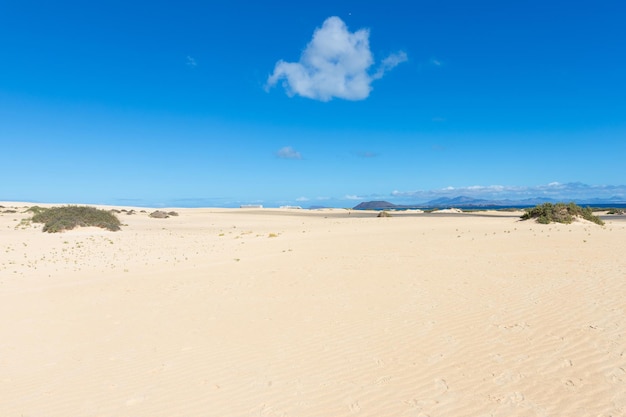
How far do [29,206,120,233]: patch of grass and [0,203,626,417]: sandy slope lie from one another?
1419 cm

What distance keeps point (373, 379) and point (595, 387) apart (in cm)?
285

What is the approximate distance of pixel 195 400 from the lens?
5.02 m

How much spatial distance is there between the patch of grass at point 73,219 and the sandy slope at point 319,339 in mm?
14189

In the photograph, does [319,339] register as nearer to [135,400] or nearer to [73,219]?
[135,400]

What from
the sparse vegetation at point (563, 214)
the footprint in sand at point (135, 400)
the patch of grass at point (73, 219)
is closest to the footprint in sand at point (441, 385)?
the footprint in sand at point (135, 400)

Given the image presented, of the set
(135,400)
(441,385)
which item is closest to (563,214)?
(441,385)

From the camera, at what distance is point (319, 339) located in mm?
7070

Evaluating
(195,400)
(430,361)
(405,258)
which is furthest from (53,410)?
(405,258)

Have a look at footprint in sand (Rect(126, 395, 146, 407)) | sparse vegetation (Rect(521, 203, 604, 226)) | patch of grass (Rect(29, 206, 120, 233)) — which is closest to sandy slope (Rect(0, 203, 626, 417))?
footprint in sand (Rect(126, 395, 146, 407))

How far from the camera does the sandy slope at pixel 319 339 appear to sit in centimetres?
489

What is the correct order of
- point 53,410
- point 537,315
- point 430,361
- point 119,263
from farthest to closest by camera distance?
point 119,263 < point 537,315 < point 430,361 < point 53,410

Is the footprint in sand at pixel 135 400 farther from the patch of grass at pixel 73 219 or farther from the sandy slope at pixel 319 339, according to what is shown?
the patch of grass at pixel 73 219

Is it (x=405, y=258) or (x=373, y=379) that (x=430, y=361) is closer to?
(x=373, y=379)

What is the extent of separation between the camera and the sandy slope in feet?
16.0
